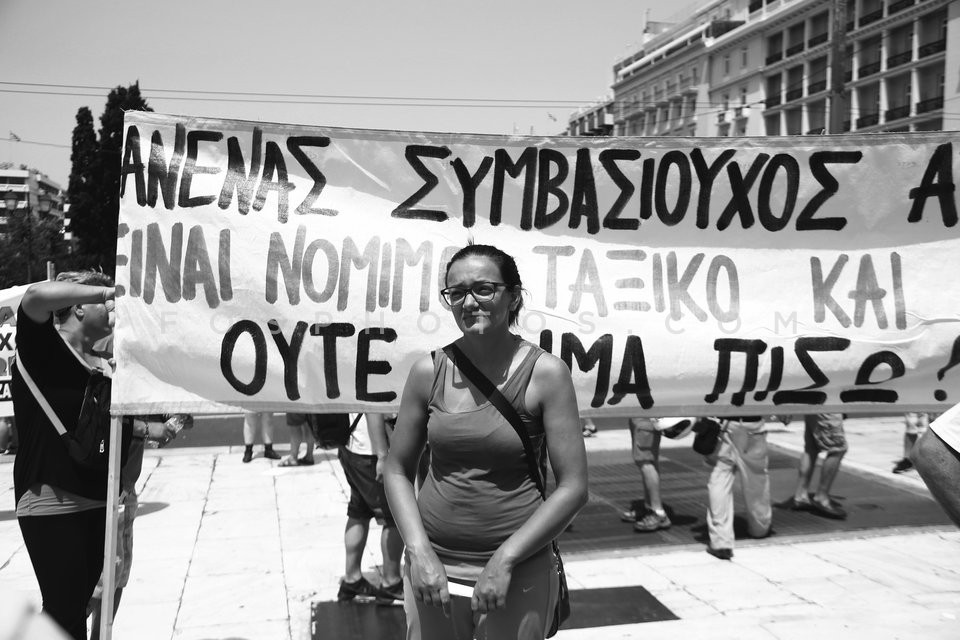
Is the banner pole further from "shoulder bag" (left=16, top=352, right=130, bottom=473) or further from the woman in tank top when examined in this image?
the woman in tank top

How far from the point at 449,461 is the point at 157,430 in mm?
1745

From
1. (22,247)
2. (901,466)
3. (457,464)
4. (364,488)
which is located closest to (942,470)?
(457,464)

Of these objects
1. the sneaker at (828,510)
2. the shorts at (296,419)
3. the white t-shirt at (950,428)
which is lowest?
the sneaker at (828,510)

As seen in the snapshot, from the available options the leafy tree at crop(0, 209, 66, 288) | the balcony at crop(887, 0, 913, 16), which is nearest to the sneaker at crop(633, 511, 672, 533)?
the leafy tree at crop(0, 209, 66, 288)

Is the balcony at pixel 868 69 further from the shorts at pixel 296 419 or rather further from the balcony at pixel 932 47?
the shorts at pixel 296 419

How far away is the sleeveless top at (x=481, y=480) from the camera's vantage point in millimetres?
2584

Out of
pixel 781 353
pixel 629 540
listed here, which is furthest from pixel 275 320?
pixel 629 540

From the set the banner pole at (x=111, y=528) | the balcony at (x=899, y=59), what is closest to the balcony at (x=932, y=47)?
the balcony at (x=899, y=59)

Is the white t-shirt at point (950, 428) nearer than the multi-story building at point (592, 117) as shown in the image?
Yes

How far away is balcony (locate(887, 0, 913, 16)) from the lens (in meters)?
52.1

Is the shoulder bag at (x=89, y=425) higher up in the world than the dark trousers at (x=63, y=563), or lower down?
higher up

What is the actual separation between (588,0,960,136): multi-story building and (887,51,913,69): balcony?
0.06 metres

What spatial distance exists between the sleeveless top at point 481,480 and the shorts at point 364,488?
100.0 inches

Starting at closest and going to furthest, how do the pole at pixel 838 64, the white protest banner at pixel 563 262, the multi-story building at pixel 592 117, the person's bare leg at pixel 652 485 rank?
1. the white protest banner at pixel 563 262
2. the person's bare leg at pixel 652 485
3. the pole at pixel 838 64
4. the multi-story building at pixel 592 117
